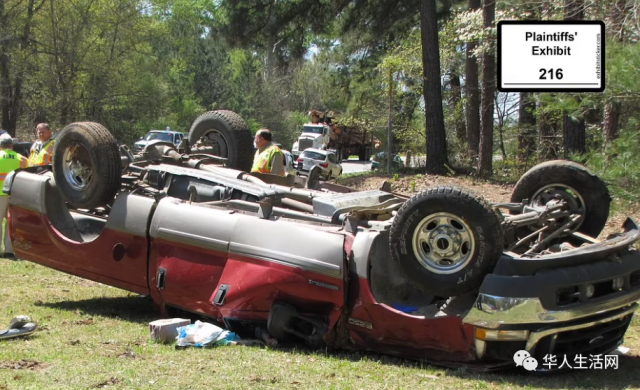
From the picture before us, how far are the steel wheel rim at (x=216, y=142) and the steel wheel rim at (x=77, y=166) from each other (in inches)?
66.7

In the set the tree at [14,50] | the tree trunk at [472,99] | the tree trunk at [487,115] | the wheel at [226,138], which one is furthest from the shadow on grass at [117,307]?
the tree at [14,50]

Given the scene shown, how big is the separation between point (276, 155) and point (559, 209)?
395 centimetres

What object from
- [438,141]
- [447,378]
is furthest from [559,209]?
[438,141]

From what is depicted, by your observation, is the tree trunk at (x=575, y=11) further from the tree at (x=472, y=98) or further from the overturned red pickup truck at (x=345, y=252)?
the tree at (x=472, y=98)

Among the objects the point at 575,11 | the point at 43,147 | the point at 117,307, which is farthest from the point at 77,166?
the point at 575,11

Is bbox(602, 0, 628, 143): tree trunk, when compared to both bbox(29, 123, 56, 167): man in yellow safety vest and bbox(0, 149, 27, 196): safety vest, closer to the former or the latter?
bbox(29, 123, 56, 167): man in yellow safety vest

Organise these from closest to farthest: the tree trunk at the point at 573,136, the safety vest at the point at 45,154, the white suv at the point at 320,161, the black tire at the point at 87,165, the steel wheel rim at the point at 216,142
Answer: the black tire at the point at 87,165 < the steel wheel rim at the point at 216,142 < the safety vest at the point at 45,154 < the tree trunk at the point at 573,136 < the white suv at the point at 320,161

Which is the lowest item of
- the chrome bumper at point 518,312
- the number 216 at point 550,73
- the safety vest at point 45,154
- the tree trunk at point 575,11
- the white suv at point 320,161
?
the white suv at point 320,161

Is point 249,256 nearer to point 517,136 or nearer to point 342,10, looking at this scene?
point 342,10

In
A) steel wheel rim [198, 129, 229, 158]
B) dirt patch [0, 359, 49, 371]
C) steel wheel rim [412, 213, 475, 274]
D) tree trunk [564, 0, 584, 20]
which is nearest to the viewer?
steel wheel rim [412, 213, 475, 274]

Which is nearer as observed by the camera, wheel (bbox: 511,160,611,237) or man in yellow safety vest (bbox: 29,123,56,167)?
wheel (bbox: 511,160,611,237)

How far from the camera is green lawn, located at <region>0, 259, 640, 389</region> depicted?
15.1 ft

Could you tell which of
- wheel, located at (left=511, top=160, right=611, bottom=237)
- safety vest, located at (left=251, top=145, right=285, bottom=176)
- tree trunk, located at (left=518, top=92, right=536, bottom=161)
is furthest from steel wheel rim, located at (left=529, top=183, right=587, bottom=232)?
tree trunk, located at (left=518, top=92, right=536, bottom=161)

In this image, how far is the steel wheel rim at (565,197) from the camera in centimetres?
573
